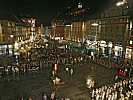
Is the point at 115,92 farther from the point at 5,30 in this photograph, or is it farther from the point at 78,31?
the point at 78,31

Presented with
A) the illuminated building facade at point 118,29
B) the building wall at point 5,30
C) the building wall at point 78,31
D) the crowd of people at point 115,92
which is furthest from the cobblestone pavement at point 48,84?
the building wall at point 78,31

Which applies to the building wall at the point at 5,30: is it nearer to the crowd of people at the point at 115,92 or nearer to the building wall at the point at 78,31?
the building wall at the point at 78,31

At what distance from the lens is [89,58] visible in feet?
114

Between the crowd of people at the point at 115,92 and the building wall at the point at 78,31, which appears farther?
the building wall at the point at 78,31

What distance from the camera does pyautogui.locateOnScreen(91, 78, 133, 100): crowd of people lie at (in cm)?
1516

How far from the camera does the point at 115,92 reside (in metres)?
16.5

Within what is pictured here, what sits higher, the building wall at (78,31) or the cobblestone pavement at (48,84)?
the building wall at (78,31)

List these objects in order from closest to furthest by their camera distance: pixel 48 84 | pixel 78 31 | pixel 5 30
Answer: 1. pixel 48 84
2. pixel 5 30
3. pixel 78 31

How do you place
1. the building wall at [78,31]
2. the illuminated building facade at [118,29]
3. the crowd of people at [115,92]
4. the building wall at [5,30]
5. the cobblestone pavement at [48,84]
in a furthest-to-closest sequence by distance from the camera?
1. the building wall at [78,31]
2. the building wall at [5,30]
3. the illuminated building facade at [118,29]
4. the cobblestone pavement at [48,84]
5. the crowd of people at [115,92]

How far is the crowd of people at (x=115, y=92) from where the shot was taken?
15.2 metres

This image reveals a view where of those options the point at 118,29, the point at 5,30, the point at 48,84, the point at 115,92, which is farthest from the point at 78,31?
the point at 115,92

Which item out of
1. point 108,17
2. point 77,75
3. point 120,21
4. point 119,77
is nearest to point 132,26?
point 120,21

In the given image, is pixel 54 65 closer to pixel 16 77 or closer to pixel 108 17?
pixel 16 77

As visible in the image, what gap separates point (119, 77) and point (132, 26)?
1688 cm
